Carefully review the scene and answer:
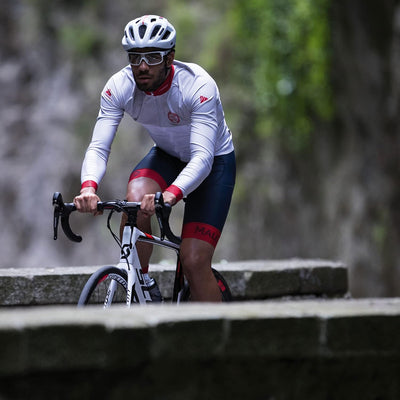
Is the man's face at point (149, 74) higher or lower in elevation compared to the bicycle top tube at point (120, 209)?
higher

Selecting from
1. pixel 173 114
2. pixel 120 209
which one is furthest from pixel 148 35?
pixel 120 209

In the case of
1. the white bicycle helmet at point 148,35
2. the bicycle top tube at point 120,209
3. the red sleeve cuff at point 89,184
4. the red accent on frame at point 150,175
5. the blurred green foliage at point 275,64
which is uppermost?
the blurred green foliage at point 275,64

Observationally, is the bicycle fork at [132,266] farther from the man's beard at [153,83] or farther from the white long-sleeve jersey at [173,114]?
the man's beard at [153,83]

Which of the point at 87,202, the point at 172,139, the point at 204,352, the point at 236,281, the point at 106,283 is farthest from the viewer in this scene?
the point at 236,281

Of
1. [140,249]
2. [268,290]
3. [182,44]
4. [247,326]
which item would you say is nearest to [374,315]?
[247,326]

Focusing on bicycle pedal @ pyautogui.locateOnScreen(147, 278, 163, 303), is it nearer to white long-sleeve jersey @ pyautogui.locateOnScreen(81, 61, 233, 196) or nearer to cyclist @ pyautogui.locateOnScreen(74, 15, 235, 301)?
cyclist @ pyautogui.locateOnScreen(74, 15, 235, 301)

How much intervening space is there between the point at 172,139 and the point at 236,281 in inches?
73.5

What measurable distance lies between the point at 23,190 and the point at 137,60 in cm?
1711

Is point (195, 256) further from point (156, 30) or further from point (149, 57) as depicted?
point (156, 30)

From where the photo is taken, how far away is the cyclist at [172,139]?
14.1ft

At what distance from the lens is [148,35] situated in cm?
430

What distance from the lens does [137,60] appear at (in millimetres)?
4344

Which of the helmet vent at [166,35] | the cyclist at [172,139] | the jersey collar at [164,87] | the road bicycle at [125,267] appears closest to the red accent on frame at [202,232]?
the cyclist at [172,139]

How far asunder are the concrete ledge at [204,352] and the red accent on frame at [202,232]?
3.42 feet
